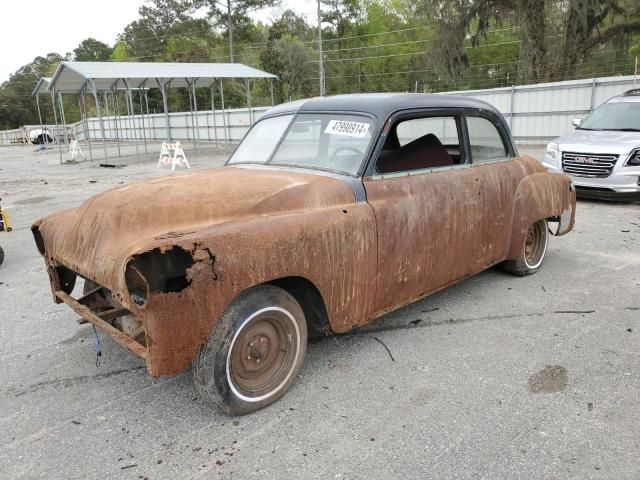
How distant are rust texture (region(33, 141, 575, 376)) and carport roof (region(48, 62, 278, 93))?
17634 millimetres

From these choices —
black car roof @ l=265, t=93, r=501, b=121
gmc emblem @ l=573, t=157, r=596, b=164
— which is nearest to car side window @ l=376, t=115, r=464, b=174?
black car roof @ l=265, t=93, r=501, b=121

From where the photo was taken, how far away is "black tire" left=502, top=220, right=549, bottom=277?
5074 millimetres

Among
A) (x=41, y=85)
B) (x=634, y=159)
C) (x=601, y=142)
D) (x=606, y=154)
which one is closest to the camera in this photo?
(x=634, y=159)

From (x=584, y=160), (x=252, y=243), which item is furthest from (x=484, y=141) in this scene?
(x=584, y=160)

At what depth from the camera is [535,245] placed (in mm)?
5324

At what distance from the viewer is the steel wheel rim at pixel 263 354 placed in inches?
112

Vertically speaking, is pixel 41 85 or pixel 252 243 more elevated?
pixel 41 85

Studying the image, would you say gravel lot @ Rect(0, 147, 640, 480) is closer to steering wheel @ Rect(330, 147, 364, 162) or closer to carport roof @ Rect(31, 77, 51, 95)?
steering wheel @ Rect(330, 147, 364, 162)

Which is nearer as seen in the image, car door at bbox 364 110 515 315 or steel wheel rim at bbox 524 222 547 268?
car door at bbox 364 110 515 315

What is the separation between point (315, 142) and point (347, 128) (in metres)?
0.28

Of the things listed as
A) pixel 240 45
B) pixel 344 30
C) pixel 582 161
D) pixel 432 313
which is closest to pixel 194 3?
pixel 240 45

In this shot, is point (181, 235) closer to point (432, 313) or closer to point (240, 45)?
point (432, 313)

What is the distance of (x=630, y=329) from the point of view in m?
3.93

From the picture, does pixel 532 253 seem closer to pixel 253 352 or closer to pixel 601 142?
pixel 253 352
